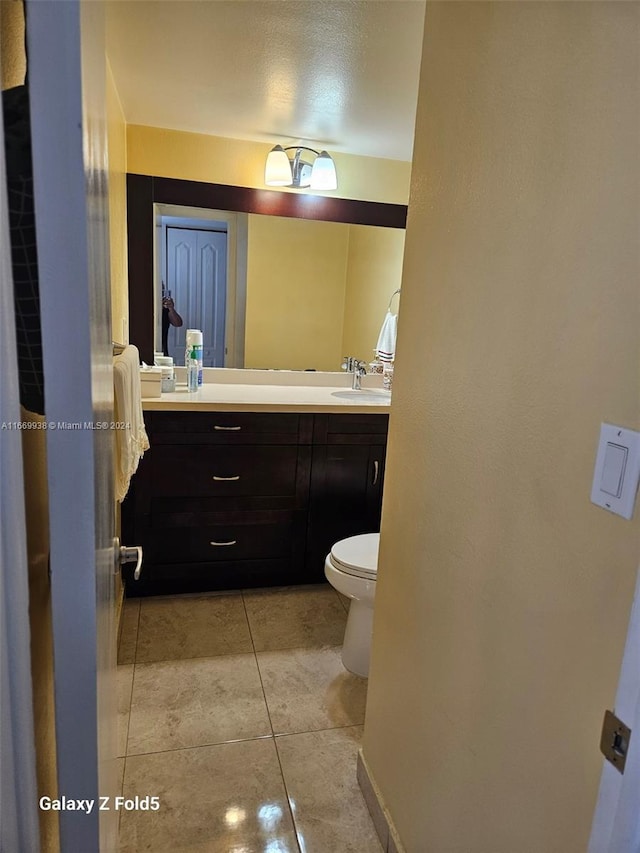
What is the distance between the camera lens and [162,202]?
2.70 m

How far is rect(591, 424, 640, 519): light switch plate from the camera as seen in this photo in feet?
2.21

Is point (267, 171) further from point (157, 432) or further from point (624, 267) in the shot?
point (624, 267)

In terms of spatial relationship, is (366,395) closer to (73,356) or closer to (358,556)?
(358,556)

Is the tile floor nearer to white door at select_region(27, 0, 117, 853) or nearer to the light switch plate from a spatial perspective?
white door at select_region(27, 0, 117, 853)

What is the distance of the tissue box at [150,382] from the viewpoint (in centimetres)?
232

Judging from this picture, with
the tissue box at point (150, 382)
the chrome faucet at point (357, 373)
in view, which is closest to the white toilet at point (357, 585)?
the tissue box at point (150, 382)

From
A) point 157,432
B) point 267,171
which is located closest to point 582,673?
point 157,432

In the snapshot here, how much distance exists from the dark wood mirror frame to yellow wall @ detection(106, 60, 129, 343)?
6 centimetres

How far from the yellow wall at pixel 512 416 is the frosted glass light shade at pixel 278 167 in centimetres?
161

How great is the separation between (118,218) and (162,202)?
38 cm

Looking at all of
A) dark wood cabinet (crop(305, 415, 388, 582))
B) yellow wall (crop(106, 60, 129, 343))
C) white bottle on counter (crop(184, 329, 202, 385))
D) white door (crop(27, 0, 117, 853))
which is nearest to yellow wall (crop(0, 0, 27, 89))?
white door (crop(27, 0, 117, 853))

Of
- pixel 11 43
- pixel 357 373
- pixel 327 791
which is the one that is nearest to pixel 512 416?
pixel 11 43

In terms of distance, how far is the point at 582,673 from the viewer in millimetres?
767

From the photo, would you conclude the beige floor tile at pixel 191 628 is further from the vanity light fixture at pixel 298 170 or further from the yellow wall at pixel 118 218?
the vanity light fixture at pixel 298 170
